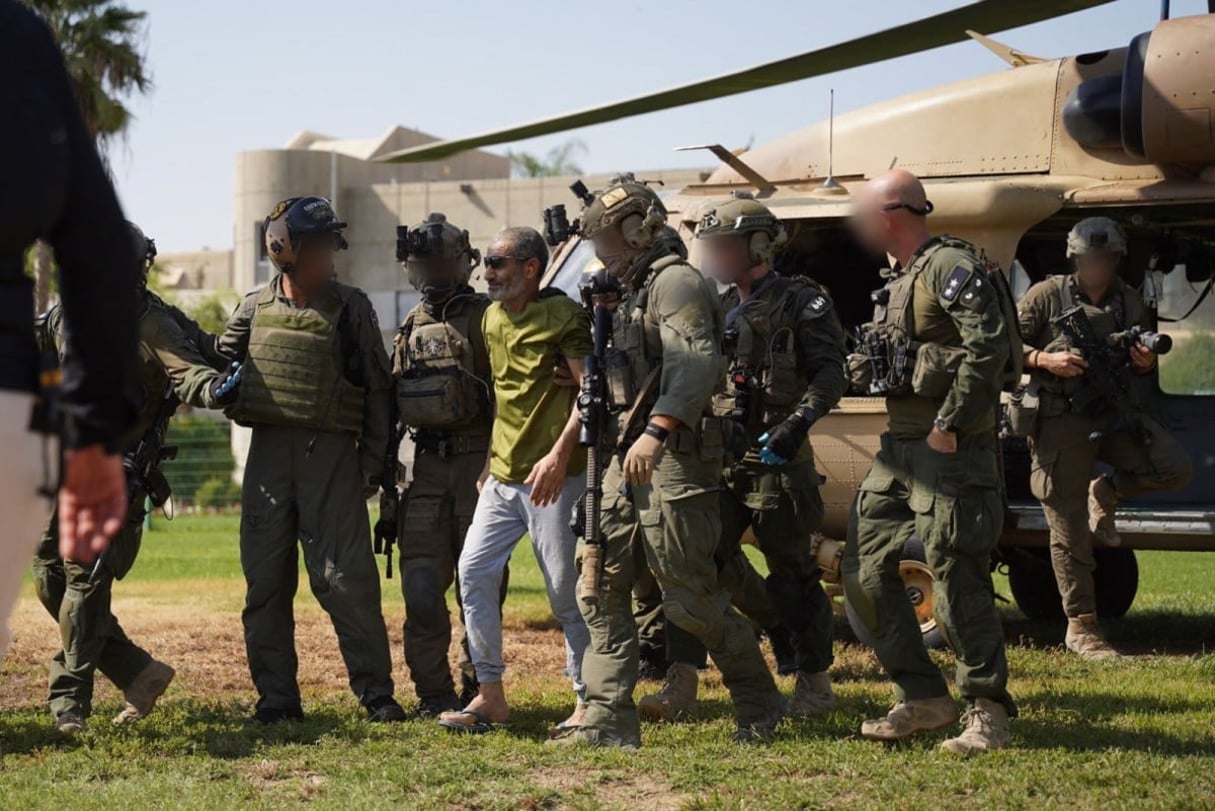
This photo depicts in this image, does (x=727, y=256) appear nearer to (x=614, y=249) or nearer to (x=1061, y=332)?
(x=614, y=249)

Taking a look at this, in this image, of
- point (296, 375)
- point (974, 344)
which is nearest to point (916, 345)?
point (974, 344)

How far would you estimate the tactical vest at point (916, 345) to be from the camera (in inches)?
230

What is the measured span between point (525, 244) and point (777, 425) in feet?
4.52

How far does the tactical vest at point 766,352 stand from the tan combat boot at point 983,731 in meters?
1.78

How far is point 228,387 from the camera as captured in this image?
22.2 ft

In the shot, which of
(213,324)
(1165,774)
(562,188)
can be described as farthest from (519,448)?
(213,324)

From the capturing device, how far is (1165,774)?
5.36m

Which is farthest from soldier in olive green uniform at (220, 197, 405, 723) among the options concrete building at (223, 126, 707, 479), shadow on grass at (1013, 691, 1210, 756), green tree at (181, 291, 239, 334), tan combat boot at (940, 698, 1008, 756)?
green tree at (181, 291, 239, 334)

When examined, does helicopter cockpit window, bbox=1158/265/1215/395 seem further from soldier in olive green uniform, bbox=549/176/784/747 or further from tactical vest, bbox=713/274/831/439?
soldier in olive green uniform, bbox=549/176/784/747

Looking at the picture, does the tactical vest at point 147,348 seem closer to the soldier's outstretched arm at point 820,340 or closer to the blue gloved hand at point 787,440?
the blue gloved hand at point 787,440

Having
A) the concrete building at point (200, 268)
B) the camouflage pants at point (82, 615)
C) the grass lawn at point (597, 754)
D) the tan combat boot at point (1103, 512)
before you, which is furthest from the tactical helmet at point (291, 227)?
the concrete building at point (200, 268)

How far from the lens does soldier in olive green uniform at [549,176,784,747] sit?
19.2 ft

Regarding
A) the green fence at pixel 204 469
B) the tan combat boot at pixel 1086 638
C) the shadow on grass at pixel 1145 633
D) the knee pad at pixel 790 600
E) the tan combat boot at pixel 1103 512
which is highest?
the tan combat boot at pixel 1103 512

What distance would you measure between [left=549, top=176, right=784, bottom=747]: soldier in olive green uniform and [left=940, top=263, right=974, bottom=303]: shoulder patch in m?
0.84
